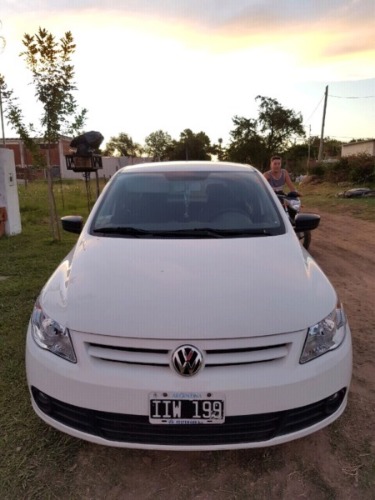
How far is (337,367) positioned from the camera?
2.05 metres

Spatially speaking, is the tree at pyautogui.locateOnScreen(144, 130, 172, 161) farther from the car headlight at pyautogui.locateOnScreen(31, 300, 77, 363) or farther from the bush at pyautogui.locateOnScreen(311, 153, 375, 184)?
the car headlight at pyautogui.locateOnScreen(31, 300, 77, 363)

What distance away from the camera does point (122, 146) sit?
72125 mm

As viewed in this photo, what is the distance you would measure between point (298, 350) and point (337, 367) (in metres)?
0.26

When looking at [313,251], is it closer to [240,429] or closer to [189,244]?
[189,244]

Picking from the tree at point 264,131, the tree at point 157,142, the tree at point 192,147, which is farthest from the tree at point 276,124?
the tree at point 157,142

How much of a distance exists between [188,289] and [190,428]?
A: 0.67 m

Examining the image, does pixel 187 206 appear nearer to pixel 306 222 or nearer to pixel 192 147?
pixel 306 222

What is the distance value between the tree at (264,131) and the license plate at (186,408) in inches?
1669

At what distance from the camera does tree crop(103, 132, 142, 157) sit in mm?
72125

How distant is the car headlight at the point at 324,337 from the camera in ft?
6.54

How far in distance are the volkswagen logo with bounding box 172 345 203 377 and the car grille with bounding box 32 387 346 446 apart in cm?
26

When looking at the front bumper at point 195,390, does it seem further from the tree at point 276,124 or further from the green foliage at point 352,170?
the tree at point 276,124

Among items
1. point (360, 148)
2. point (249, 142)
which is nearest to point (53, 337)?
point (360, 148)

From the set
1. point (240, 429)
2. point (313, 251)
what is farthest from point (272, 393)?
point (313, 251)
